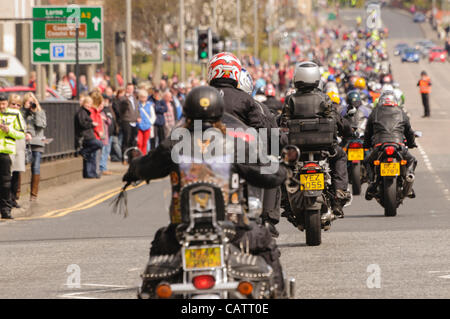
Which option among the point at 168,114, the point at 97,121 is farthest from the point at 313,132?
the point at 168,114

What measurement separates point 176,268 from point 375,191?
31.8 ft

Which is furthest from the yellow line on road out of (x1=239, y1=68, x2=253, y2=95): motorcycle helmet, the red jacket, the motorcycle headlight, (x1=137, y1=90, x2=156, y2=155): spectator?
the motorcycle headlight

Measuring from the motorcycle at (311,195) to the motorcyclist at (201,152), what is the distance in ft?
15.6

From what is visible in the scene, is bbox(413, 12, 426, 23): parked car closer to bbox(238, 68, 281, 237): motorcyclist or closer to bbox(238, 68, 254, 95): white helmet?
bbox(238, 68, 281, 237): motorcyclist

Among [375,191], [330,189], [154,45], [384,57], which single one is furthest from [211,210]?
[384,57]

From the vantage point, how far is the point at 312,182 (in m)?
13.1

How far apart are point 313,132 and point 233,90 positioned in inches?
101

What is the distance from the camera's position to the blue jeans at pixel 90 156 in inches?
983

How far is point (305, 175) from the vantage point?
13.1 meters

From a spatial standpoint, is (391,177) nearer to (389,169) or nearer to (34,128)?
(389,169)

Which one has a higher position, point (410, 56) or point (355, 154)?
point (410, 56)

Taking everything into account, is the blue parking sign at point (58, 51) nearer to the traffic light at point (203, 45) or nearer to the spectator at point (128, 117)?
the spectator at point (128, 117)

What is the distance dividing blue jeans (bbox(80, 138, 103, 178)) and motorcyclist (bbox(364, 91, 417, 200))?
8913mm
